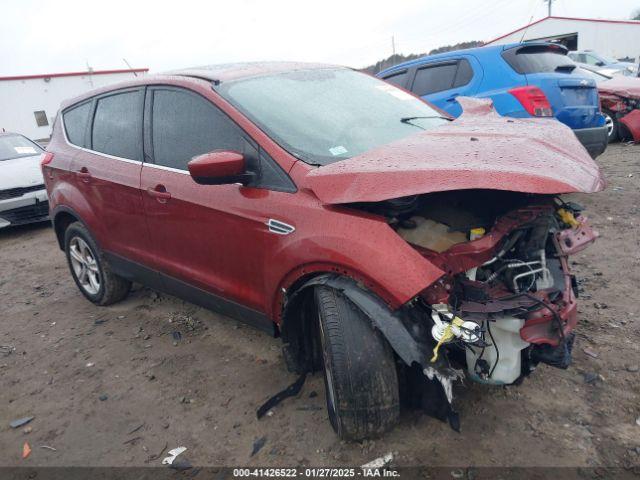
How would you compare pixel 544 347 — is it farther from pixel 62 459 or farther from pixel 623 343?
pixel 62 459

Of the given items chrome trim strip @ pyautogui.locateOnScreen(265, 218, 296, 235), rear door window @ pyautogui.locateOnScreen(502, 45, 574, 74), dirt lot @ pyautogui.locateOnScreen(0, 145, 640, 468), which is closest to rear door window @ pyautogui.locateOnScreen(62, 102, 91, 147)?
dirt lot @ pyautogui.locateOnScreen(0, 145, 640, 468)

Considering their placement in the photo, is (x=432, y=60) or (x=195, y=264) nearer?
(x=195, y=264)

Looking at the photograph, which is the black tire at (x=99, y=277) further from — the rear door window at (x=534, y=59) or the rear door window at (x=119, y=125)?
the rear door window at (x=534, y=59)

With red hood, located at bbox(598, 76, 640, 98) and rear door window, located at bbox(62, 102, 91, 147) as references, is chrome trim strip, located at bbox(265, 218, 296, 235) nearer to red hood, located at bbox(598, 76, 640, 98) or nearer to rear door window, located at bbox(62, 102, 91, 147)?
rear door window, located at bbox(62, 102, 91, 147)

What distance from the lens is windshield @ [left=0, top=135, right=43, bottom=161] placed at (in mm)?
7914

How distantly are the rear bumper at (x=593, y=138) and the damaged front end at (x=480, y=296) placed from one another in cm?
345

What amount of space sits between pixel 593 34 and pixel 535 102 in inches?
1073

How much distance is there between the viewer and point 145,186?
3.20 meters

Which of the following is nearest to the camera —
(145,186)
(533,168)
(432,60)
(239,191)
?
(533,168)

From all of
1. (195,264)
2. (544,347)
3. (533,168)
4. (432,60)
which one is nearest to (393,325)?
(544,347)

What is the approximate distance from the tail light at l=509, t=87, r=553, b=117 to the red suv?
1914 millimetres

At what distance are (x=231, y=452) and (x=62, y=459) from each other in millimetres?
905

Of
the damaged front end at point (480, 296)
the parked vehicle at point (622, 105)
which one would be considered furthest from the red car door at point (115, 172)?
the parked vehicle at point (622, 105)

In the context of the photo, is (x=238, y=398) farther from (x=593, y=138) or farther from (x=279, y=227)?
(x=593, y=138)
